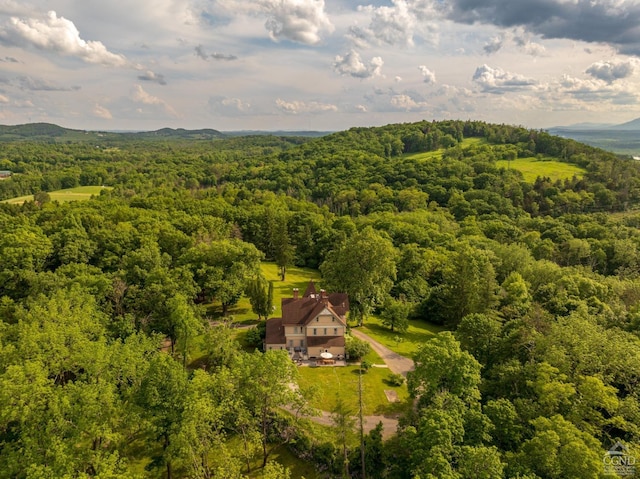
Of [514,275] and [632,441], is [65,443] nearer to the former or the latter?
[632,441]

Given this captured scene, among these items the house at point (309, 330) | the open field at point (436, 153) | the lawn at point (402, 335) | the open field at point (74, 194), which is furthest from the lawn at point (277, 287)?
the open field at point (436, 153)

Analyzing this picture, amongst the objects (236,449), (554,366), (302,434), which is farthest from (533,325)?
(236,449)

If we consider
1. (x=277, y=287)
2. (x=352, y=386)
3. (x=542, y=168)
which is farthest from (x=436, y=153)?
(x=352, y=386)

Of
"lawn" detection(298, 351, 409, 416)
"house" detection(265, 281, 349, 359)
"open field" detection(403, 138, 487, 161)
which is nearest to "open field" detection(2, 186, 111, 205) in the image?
"house" detection(265, 281, 349, 359)

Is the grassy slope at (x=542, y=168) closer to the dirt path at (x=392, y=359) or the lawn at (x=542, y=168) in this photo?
the lawn at (x=542, y=168)

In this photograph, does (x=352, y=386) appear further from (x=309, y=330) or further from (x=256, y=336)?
(x=256, y=336)

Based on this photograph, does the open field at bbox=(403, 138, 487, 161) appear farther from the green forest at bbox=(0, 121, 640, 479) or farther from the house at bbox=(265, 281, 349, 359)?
the house at bbox=(265, 281, 349, 359)
